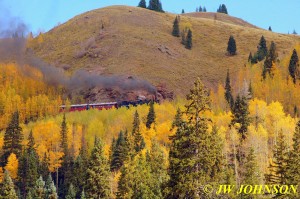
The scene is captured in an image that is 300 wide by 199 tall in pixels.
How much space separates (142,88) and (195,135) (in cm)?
15699

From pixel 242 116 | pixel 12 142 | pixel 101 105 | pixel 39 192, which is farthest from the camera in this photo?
pixel 101 105

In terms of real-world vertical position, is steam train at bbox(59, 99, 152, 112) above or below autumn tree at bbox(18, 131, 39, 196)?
above

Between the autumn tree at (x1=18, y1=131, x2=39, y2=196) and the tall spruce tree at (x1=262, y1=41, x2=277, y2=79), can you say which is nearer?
the autumn tree at (x1=18, y1=131, x2=39, y2=196)

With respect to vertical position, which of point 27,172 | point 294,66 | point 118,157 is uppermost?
point 294,66

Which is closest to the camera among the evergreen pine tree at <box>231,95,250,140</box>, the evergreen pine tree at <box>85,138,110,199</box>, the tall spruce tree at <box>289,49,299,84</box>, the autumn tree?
the evergreen pine tree at <box>85,138,110,199</box>

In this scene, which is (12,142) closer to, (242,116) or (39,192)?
(39,192)

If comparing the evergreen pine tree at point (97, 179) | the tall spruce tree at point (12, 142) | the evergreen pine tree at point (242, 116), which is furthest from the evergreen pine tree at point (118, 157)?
the evergreen pine tree at point (97, 179)

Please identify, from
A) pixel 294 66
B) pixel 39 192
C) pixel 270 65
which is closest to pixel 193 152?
pixel 39 192

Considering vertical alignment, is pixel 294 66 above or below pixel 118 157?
above

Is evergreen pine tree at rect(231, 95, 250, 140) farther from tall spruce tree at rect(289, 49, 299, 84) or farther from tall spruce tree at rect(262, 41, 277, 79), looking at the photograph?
tall spruce tree at rect(262, 41, 277, 79)

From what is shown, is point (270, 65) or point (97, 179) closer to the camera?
point (97, 179)

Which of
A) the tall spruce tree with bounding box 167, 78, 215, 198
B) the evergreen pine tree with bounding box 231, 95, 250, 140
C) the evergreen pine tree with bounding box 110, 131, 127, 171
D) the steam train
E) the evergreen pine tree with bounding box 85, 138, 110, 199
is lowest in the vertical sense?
the evergreen pine tree with bounding box 110, 131, 127, 171

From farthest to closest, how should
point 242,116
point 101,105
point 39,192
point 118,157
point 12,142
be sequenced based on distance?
point 101,105
point 12,142
point 118,157
point 242,116
point 39,192

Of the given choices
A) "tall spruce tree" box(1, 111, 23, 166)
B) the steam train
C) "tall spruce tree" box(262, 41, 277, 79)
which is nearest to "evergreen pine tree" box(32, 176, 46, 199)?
"tall spruce tree" box(1, 111, 23, 166)
